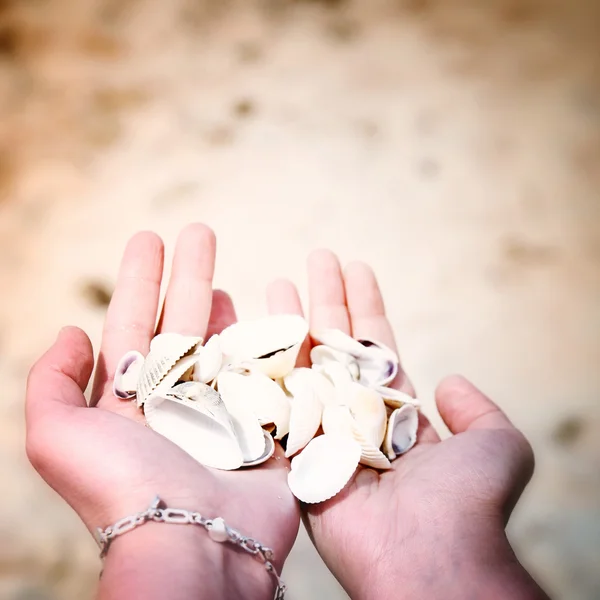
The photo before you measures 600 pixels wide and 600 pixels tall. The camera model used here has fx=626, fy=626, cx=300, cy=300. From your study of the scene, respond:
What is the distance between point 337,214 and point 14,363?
2.29ft

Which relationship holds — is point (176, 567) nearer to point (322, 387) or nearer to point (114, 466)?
point (114, 466)

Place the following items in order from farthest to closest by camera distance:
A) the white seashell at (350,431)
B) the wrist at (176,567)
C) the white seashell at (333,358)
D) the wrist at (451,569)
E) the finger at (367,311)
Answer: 1. the finger at (367,311)
2. the white seashell at (333,358)
3. the white seashell at (350,431)
4. the wrist at (451,569)
5. the wrist at (176,567)

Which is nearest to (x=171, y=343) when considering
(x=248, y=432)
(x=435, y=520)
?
(x=248, y=432)

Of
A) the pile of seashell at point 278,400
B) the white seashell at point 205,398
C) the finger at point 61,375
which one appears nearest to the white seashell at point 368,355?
the pile of seashell at point 278,400

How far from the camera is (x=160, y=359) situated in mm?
694

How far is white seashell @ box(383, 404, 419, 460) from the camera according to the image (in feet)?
2.45

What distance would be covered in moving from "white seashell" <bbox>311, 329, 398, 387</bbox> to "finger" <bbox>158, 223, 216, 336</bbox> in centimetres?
17

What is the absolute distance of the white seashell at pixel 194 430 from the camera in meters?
0.64

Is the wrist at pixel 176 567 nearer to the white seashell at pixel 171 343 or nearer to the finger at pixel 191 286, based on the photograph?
the white seashell at pixel 171 343

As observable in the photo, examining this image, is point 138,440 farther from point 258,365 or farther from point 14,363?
point 14,363

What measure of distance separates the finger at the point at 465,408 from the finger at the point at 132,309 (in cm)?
40

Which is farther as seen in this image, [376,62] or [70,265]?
[376,62]

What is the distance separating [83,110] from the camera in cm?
145

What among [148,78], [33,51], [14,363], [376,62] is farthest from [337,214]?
[33,51]
